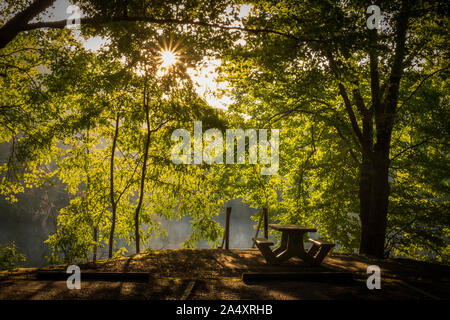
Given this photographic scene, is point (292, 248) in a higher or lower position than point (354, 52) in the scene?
lower

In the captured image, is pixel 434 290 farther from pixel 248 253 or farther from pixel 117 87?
pixel 117 87

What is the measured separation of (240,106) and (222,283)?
977 cm

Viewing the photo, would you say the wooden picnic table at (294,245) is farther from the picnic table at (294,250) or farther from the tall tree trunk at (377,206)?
the tall tree trunk at (377,206)

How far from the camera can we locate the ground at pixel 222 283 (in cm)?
416

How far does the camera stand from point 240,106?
13.3 metres
